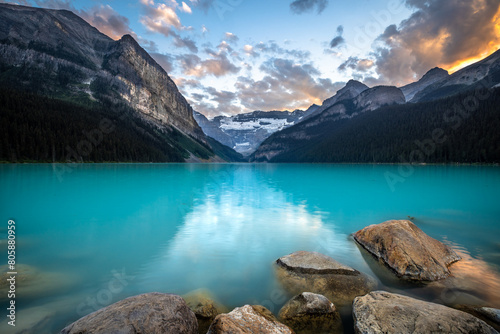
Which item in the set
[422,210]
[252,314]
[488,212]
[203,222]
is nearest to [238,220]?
[203,222]

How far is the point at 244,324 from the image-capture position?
4.82 meters

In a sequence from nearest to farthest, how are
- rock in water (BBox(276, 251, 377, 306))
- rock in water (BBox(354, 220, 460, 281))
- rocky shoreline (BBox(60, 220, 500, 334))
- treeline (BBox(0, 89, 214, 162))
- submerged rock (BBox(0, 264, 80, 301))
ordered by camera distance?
1. rocky shoreline (BBox(60, 220, 500, 334))
2. submerged rock (BBox(0, 264, 80, 301))
3. rock in water (BBox(276, 251, 377, 306))
4. rock in water (BBox(354, 220, 460, 281))
5. treeline (BBox(0, 89, 214, 162))

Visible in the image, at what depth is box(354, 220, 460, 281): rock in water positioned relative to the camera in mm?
8414

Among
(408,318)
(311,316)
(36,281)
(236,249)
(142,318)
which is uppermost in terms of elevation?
(142,318)

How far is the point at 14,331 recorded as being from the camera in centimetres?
542

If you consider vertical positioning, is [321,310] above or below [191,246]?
above

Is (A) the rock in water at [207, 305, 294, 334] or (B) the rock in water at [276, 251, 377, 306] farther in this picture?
(B) the rock in water at [276, 251, 377, 306]

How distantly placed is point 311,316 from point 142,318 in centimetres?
414

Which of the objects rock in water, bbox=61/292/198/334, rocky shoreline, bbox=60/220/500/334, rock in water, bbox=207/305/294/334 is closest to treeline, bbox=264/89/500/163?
rocky shoreline, bbox=60/220/500/334

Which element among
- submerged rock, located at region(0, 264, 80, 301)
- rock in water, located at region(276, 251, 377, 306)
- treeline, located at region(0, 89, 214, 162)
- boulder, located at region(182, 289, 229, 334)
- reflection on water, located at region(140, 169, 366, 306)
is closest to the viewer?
boulder, located at region(182, 289, 229, 334)

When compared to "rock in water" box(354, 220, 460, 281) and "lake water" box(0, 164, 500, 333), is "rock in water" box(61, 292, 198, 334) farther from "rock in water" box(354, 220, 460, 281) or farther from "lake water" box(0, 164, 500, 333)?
"rock in water" box(354, 220, 460, 281)

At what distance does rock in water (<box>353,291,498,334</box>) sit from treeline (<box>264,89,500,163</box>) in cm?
13042

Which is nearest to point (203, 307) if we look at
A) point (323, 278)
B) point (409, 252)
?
point (323, 278)

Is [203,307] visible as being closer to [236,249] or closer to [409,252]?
[236,249]
